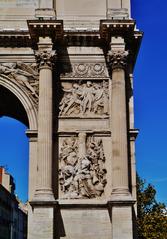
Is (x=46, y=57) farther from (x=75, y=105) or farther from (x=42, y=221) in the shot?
(x=42, y=221)

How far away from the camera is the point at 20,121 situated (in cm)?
2064

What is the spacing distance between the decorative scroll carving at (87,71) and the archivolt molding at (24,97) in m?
1.35

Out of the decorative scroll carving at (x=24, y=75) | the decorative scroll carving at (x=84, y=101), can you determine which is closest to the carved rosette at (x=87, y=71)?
the decorative scroll carving at (x=84, y=101)

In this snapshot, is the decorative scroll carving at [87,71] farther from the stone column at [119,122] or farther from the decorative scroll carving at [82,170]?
the decorative scroll carving at [82,170]

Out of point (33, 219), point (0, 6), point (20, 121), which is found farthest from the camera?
point (20, 121)

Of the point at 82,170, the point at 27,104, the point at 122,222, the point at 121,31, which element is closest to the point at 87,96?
the point at 27,104

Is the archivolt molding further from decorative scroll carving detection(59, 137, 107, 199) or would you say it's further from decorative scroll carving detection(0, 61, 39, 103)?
decorative scroll carving detection(59, 137, 107, 199)

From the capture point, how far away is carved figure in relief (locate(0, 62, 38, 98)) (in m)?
18.0

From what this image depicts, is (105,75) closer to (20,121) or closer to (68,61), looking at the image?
(68,61)

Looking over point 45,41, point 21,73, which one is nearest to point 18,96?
point 21,73

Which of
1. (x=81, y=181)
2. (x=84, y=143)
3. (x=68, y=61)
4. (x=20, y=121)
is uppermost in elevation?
(x=68, y=61)

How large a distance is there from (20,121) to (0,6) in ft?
13.6

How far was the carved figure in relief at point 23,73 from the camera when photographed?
18047mm

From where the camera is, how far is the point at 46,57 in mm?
17547
